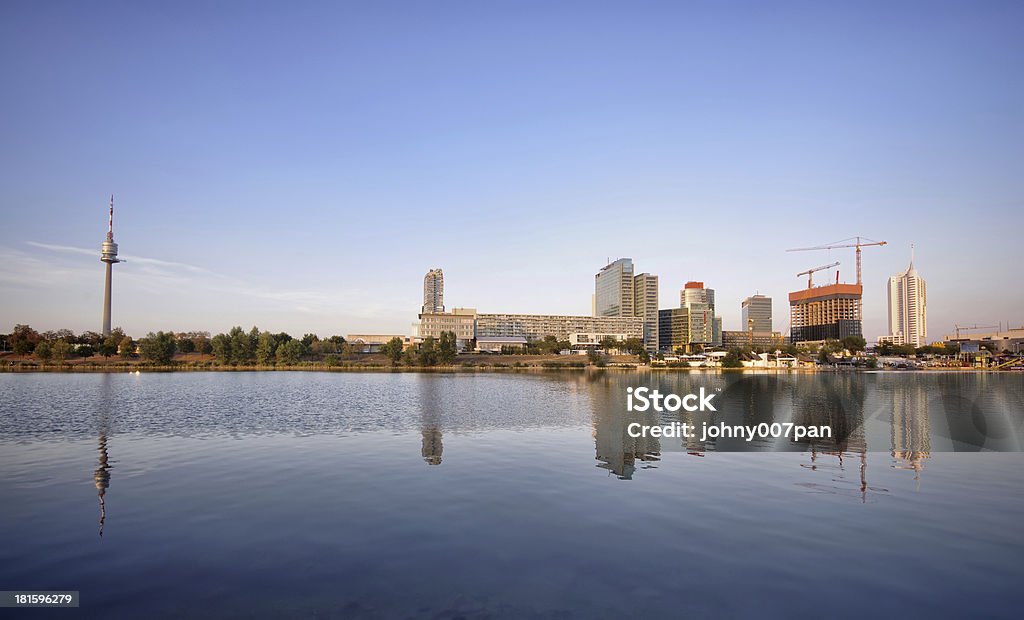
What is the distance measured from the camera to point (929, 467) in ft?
102

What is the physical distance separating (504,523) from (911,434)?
3816 centimetres

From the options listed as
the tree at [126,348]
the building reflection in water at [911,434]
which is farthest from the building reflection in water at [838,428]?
the tree at [126,348]

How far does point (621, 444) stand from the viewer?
37969 millimetres

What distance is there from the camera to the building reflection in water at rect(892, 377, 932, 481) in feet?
108

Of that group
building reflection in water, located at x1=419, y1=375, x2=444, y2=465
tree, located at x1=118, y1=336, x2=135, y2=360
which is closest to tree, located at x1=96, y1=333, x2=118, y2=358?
tree, located at x1=118, y1=336, x2=135, y2=360

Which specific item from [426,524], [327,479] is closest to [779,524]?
[426,524]

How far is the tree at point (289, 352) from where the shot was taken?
187 metres

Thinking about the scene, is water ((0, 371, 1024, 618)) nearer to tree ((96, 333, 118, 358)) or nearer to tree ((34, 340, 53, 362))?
tree ((34, 340, 53, 362))

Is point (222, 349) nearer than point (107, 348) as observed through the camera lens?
No

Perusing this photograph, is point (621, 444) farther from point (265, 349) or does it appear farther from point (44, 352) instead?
point (44, 352)

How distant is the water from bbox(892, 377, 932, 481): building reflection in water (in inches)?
16.3

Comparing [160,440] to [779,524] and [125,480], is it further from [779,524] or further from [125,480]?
[779,524]

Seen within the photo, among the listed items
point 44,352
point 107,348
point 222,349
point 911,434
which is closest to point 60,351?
point 44,352

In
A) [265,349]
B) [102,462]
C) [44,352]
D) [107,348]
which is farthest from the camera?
[265,349]
